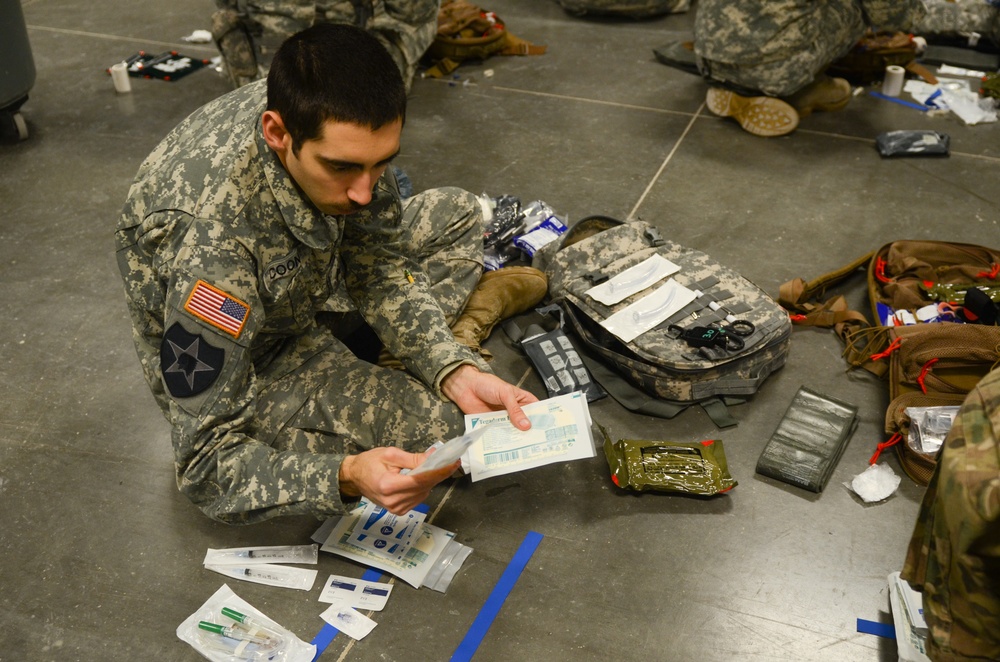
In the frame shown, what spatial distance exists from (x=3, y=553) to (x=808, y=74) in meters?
3.86

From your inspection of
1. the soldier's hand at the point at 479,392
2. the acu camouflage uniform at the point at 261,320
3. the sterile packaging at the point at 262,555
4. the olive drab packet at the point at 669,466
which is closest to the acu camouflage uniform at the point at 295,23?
the acu camouflage uniform at the point at 261,320

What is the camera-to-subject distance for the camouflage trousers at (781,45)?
4309 millimetres

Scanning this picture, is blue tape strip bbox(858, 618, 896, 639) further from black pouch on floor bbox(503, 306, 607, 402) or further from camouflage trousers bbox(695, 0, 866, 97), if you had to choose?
camouflage trousers bbox(695, 0, 866, 97)

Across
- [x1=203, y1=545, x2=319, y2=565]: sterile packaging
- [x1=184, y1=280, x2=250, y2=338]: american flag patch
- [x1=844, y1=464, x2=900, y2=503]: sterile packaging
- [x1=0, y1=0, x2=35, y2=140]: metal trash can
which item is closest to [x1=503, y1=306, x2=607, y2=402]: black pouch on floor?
[x1=844, y1=464, x2=900, y2=503]: sterile packaging

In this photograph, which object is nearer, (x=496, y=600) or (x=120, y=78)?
(x=496, y=600)

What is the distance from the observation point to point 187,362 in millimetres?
2049

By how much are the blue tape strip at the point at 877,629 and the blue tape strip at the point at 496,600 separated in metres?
0.82

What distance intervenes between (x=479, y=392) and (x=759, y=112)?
266 centimetres

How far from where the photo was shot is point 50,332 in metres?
3.25

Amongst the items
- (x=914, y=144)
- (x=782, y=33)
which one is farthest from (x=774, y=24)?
(x=914, y=144)

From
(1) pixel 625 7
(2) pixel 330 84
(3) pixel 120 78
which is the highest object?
(2) pixel 330 84

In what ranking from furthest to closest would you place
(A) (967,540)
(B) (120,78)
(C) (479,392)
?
(B) (120,78) → (C) (479,392) → (A) (967,540)

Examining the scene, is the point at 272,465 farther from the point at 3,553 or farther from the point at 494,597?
the point at 3,553

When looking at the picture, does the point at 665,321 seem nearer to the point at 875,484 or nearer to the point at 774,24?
the point at 875,484
